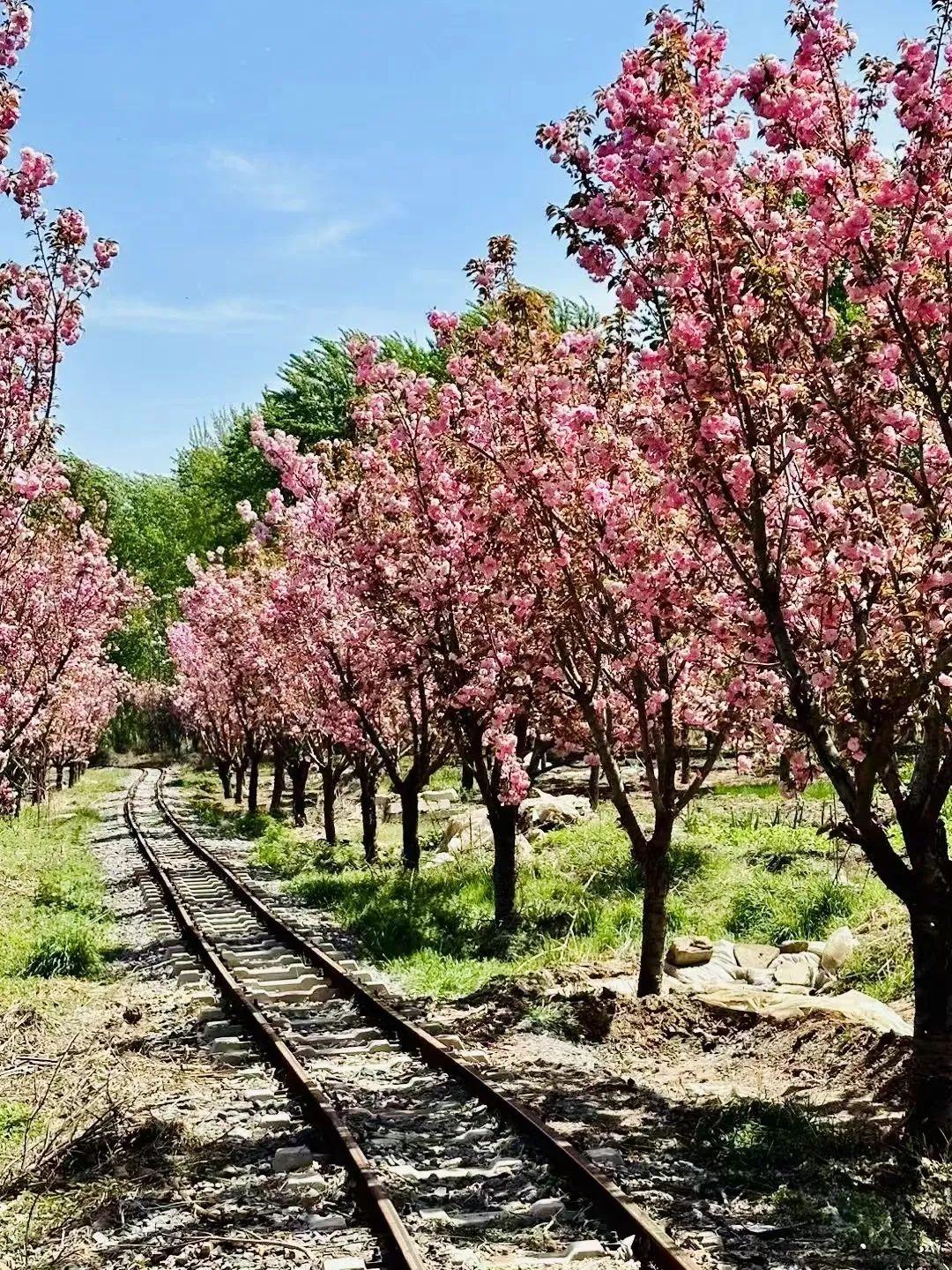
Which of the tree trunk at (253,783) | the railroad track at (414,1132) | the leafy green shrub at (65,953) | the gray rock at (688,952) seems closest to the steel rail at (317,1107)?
the railroad track at (414,1132)

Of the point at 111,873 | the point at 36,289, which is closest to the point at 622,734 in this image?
the point at 36,289

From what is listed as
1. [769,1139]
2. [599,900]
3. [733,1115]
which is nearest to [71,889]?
[599,900]

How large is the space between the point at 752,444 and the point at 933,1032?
153 inches

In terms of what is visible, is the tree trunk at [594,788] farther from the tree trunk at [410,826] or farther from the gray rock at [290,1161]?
the gray rock at [290,1161]

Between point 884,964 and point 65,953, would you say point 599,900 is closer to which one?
point 884,964

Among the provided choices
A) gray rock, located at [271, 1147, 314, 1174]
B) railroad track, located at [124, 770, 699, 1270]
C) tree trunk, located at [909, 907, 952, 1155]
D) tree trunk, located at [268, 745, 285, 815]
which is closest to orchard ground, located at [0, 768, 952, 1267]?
tree trunk, located at [909, 907, 952, 1155]

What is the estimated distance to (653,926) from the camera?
11.9 metres

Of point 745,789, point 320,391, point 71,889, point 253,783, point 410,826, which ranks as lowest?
point 71,889

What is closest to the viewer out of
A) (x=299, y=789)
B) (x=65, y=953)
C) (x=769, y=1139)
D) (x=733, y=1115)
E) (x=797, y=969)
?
(x=769, y=1139)

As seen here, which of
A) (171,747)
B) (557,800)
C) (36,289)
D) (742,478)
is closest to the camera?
(742,478)

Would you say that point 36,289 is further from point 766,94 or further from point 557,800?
point 557,800

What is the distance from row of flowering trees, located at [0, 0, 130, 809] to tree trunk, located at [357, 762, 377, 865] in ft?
21.0

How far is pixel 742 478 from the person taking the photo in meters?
7.95

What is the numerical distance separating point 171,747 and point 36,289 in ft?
251
